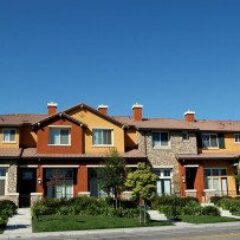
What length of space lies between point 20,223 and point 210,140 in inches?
972

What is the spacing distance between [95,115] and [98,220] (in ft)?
53.9

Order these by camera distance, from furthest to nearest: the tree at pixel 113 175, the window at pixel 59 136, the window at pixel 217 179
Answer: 1. the window at pixel 217 179
2. the window at pixel 59 136
3. the tree at pixel 113 175

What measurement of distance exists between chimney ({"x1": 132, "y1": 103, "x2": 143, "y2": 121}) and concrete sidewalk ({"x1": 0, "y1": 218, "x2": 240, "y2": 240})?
20.3 meters

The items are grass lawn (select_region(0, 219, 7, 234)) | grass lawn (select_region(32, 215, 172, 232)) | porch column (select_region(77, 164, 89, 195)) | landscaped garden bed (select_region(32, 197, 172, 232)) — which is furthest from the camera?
porch column (select_region(77, 164, 89, 195))

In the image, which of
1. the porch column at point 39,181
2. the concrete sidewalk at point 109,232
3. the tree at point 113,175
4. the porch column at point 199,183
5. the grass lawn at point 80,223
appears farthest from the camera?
the porch column at point 199,183

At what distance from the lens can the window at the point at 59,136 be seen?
3941cm

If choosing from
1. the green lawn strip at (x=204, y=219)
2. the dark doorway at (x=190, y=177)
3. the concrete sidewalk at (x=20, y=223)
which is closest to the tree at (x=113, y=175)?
the green lawn strip at (x=204, y=219)

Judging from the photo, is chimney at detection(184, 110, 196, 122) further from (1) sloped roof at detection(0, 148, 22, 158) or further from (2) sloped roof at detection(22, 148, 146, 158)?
(1) sloped roof at detection(0, 148, 22, 158)

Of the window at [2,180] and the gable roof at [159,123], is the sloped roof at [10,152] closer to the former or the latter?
the window at [2,180]

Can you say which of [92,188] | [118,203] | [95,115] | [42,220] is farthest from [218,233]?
[95,115]

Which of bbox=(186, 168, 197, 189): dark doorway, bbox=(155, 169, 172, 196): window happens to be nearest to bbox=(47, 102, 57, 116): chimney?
bbox=(155, 169, 172, 196): window

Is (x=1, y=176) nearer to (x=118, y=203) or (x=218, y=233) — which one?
(x=118, y=203)

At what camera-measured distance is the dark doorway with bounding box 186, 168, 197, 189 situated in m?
42.8

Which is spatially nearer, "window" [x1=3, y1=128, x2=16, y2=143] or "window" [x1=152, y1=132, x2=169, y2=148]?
"window" [x1=3, y1=128, x2=16, y2=143]
